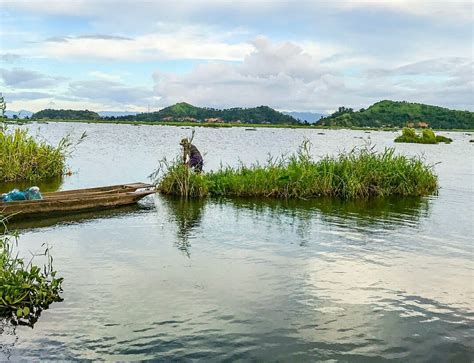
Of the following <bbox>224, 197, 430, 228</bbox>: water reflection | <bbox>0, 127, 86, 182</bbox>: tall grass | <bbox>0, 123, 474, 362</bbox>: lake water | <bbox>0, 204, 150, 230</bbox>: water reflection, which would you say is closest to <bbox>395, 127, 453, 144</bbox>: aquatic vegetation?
<bbox>224, 197, 430, 228</bbox>: water reflection

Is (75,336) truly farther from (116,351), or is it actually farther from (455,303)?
(455,303)

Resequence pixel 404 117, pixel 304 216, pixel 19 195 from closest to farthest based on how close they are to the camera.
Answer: pixel 19 195
pixel 304 216
pixel 404 117

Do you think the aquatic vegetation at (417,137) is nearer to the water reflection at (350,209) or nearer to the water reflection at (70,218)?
the water reflection at (350,209)

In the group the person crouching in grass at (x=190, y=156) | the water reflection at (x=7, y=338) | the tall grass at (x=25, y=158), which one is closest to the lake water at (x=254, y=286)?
the water reflection at (x=7, y=338)

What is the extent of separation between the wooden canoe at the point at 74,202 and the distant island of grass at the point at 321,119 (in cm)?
12017

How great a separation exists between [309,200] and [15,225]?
32.2 feet

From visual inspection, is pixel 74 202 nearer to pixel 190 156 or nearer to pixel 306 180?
pixel 190 156

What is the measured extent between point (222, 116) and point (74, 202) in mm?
153765

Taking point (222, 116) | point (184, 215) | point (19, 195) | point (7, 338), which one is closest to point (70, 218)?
point (19, 195)

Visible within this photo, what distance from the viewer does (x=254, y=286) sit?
31.1 feet

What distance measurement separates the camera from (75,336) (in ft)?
23.5

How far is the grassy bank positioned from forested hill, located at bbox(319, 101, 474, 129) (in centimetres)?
11817

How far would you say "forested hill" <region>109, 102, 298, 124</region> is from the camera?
165 m

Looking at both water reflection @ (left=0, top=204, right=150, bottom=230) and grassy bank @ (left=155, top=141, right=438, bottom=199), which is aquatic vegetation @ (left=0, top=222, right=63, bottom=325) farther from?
grassy bank @ (left=155, top=141, right=438, bottom=199)
